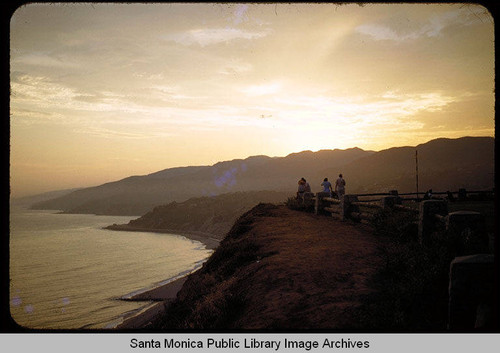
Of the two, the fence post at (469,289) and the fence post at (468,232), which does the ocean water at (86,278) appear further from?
the fence post at (468,232)

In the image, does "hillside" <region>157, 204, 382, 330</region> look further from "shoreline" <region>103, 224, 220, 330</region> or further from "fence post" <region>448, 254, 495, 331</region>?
"shoreline" <region>103, 224, 220, 330</region>

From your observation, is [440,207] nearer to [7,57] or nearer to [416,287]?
[416,287]

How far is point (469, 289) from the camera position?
439 centimetres

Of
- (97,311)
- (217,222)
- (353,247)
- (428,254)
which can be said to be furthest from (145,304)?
(217,222)

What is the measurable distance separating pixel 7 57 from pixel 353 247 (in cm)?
885

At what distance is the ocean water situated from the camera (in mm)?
33188

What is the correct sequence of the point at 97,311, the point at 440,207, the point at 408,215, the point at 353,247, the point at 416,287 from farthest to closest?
the point at 97,311
the point at 408,215
the point at 353,247
the point at 440,207
the point at 416,287

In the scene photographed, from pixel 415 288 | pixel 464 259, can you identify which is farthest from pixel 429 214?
pixel 464 259

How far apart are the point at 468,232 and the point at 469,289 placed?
131 inches

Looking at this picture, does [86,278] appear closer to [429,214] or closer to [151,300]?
[151,300]

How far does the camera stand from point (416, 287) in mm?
5590

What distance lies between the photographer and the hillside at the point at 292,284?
220 inches

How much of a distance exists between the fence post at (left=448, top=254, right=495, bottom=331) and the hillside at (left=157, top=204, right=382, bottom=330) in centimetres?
127

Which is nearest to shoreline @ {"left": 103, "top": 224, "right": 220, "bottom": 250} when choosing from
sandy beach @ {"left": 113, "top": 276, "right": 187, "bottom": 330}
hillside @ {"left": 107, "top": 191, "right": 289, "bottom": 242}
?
hillside @ {"left": 107, "top": 191, "right": 289, "bottom": 242}
